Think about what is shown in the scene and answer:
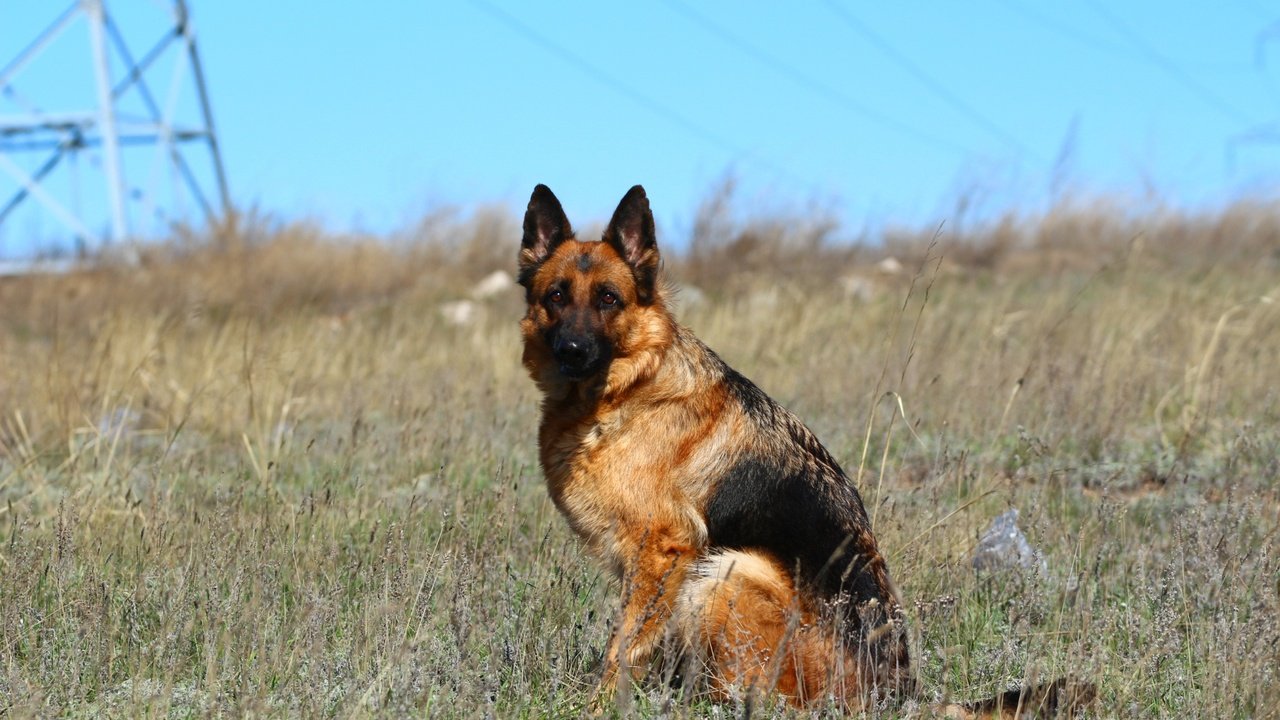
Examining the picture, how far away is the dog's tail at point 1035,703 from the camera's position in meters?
3.24

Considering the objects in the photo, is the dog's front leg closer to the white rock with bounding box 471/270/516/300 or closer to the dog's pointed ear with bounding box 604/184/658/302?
the dog's pointed ear with bounding box 604/184/658/302

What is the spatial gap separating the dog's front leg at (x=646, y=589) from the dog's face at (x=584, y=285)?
75 cm

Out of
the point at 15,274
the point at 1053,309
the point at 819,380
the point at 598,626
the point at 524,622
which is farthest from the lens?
the point at 15,274

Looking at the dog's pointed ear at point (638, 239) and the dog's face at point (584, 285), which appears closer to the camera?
the dog's face at point (584, 285)

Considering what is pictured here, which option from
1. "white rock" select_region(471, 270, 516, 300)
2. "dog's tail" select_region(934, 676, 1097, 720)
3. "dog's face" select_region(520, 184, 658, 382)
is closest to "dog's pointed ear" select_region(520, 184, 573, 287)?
"dog's face" select_region(520, 184, 658, 382)

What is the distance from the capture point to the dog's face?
14.0 ft

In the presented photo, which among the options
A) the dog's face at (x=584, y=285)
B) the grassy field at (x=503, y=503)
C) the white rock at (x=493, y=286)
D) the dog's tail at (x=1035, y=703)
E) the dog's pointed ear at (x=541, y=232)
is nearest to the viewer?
the dog's tail at (x=1035, y=703)

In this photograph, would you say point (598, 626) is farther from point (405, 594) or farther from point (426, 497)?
point (426, 497)

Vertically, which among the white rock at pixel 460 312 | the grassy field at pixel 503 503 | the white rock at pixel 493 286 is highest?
the grassy field at pixel 503 503

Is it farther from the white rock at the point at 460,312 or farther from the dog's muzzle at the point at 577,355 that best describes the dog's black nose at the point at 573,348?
the white rock at the point at 460,312

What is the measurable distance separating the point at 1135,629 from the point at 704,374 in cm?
189

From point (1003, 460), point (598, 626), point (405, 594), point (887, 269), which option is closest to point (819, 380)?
point (1003, 460)

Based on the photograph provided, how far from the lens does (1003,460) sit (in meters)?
6.78

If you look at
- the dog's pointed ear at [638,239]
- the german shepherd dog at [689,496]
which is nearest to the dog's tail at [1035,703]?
the german shepherd dog at [689,496]
